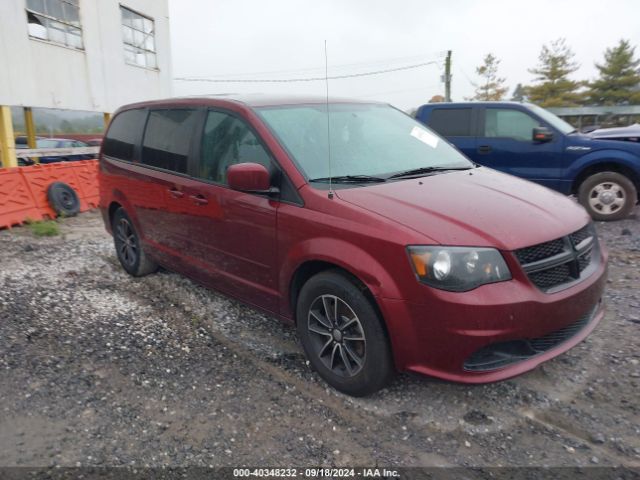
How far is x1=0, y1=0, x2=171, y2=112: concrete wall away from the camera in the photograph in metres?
10.5

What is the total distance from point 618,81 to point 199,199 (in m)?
54.5

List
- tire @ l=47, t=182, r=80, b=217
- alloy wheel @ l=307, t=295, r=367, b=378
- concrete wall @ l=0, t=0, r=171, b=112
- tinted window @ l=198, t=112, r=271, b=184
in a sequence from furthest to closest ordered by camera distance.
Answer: concrete wall @ l=0, t=0, r=171, b=112 → tire @ l=47, t=182, r=80, b=217 → tinted window @ l=198, t=112, r=271, b=184 → alloy wheel @ l=307, t=295, r=367, b=378

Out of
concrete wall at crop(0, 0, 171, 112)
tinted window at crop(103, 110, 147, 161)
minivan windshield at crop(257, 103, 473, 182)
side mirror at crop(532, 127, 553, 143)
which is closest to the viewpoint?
minivan windshield at crop(257, 103, 473, 182)

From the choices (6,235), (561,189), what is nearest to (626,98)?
(561,189)

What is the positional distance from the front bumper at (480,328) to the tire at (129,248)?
332 centimetres

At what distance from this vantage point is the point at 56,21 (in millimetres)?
11758

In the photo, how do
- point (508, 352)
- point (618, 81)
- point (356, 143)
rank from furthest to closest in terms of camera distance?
point (618, 81) → point (356, 143) → point (508, 352)

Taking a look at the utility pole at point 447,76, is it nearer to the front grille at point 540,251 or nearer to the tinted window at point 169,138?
the tinted window at point 169,138

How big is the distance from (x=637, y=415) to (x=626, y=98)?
178ft

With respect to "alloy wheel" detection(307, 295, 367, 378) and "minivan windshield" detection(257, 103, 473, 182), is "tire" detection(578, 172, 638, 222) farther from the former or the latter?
"alloy wheel" detection(307, 295, 367, 378)

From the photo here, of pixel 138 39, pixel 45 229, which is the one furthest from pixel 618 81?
pixel 45 229

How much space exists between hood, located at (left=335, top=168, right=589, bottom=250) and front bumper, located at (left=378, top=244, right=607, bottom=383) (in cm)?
27

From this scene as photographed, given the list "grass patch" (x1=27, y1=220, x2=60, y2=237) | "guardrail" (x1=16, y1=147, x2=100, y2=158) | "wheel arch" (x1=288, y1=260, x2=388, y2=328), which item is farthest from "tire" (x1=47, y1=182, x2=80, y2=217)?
"wheel arch" (x1=288, y1=260, x2=388, y2=328)

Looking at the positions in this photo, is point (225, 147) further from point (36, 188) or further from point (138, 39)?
point (138, 39)
